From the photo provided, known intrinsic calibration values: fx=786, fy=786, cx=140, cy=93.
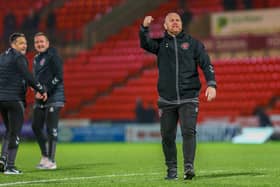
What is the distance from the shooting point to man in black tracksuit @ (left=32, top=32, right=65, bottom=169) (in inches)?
547

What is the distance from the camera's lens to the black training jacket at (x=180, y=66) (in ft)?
34.4

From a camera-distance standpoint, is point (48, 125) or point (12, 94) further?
point (48, 125)

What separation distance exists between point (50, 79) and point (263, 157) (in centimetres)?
488

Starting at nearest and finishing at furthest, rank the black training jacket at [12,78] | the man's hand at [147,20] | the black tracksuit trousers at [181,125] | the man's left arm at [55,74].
Result: 1. the man's hand at [147,20]
2. the black tracksuit trousers at [181,125]
3. the black training jacket at [12,78]
4. the man's left arm at [55,74]

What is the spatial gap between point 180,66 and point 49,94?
4.06 meters

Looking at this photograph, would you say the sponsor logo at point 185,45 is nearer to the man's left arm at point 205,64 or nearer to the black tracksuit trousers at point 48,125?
the man's left arm at point 205,64

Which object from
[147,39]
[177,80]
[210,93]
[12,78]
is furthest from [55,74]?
[210,93]

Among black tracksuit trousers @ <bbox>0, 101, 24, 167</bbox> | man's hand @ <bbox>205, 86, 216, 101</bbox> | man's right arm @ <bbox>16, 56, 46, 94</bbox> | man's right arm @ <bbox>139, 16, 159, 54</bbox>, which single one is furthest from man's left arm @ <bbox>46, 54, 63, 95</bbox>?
man's hand @ <bbox>205, 86, 216, 101</bbox>

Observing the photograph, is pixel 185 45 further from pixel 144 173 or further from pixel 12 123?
pixel 12 123

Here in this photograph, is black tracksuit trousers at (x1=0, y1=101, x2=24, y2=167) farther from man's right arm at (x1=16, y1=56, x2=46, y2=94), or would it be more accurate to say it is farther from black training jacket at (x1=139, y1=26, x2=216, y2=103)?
black training jacket at (x1=139, y1=26, x2=216, y2=103)

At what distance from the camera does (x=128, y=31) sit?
3625 centimetres

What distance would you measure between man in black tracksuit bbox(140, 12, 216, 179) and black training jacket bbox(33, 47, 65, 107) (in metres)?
3.65

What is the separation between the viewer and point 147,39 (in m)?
10.5

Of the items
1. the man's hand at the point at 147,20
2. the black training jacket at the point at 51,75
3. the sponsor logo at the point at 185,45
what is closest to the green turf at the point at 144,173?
the black training jacket at the point at 51,75
